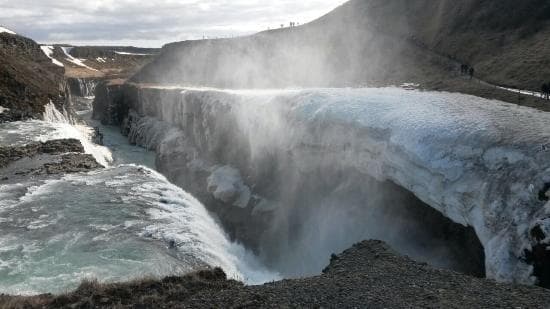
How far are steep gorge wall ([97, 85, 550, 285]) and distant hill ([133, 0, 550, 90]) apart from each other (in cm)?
1279

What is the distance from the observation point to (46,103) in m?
46.8

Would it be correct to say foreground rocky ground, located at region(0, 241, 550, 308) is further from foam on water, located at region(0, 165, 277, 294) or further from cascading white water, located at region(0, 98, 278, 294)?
foam on water, located at region(0, 165, 277, 294)

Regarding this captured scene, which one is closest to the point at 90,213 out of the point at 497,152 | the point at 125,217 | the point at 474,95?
the point at 125,217

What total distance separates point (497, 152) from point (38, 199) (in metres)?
23.4

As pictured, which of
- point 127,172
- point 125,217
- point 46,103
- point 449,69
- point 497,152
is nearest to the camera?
point 497,152

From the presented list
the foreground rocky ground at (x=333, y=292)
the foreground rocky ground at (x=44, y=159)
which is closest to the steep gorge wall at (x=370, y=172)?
the foreground rocky ground at (x=333, y=292)

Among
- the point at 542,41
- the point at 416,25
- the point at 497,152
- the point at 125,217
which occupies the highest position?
the point at 416,25

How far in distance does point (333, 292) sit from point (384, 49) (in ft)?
167

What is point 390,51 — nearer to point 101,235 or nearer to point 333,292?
point 101,235

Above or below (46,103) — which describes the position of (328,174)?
below

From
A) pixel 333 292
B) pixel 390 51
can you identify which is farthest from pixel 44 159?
pixel 390 51

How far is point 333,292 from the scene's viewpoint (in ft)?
40.0

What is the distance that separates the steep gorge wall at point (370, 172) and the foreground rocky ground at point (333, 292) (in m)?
2.61

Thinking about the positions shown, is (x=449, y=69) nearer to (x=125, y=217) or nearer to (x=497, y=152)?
(x=497, y=152)
